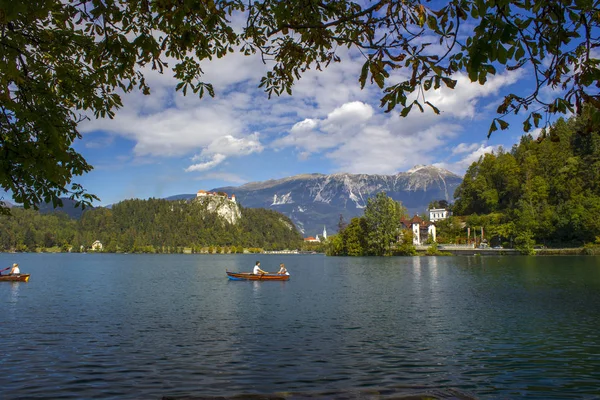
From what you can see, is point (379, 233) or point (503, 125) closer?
point (503, 125)

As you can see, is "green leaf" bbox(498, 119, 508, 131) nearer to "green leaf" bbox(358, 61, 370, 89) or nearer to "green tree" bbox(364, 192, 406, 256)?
"green leaf" bbox(358, 61, 370, 89)

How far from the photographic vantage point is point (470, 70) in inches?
166

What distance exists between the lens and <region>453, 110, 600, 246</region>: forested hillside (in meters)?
114

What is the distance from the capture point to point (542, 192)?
435 ft

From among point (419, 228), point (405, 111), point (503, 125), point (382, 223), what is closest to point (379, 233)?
point (382, 223)

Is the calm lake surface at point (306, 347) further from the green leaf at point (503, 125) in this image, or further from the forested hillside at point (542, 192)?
the forested hillside at point (542, 192)

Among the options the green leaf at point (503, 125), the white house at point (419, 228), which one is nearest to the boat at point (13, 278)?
the green leaf at point (503, 125)

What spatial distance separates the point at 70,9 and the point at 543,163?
157m

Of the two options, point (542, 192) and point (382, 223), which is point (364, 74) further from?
point (542, 192)

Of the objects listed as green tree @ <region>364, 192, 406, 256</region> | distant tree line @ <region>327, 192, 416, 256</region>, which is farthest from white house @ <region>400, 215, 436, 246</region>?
green tree @ <region>364, 192, 406, 256</region>

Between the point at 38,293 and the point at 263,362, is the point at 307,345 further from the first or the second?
the point at 38,293

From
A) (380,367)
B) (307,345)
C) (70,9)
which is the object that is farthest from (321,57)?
(307,345)

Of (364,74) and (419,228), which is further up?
(419,228)

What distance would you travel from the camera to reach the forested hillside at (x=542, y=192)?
114 meters
